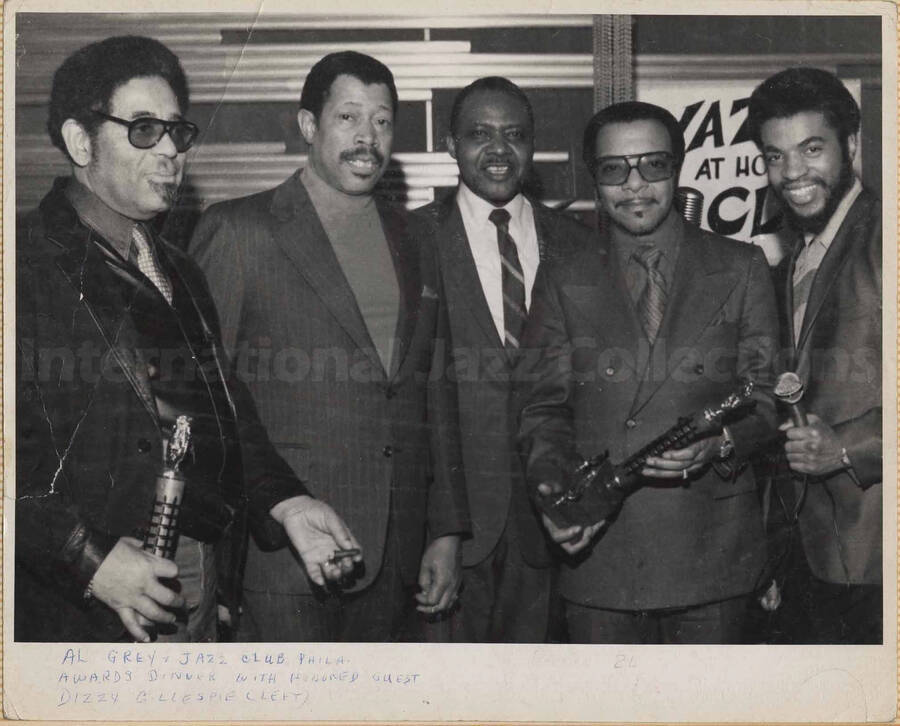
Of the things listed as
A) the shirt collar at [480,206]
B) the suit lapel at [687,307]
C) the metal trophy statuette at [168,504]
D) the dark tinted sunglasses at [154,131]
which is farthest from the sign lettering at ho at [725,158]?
the metal trophy statuette at [168,504]

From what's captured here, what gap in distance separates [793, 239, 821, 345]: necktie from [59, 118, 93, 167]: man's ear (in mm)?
1746

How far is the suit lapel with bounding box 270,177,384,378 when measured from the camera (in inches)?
103

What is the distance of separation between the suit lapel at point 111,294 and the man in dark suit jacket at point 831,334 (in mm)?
1566

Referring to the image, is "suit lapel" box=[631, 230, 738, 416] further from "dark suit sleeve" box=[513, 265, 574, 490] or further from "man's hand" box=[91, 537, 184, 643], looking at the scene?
"man's hand" box=[91, 537, 184, 643]

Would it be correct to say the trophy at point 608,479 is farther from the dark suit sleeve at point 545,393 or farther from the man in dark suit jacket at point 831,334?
the man in dark suit jacket at point 831,334

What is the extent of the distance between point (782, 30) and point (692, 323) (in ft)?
2.61

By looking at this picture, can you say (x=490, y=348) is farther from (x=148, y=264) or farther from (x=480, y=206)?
(x=148, y=264)

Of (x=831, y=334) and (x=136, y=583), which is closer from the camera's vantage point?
(x=136, y=583)

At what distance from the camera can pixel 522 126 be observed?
2699 millimetres

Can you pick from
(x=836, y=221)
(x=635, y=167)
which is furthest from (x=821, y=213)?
(x=635, y=167)

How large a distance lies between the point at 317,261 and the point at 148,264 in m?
0.40

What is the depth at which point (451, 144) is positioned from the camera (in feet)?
8.84

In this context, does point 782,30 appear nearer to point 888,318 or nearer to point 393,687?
point 888,318

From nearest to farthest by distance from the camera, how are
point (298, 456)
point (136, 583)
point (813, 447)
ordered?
1. point (136, 583)
2. point (298, 456)
3. point (813, 447)
